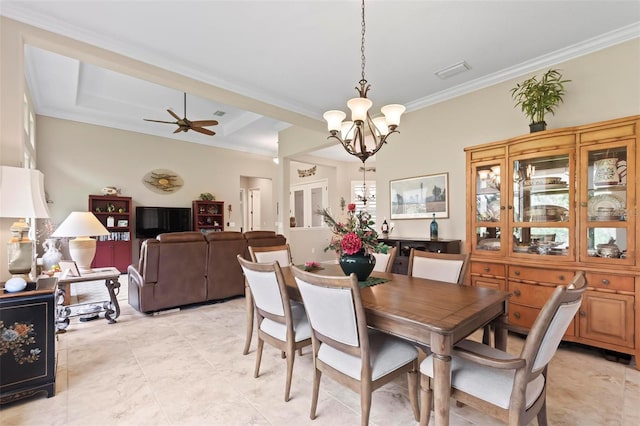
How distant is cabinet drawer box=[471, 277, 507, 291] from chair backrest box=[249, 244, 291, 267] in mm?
2023

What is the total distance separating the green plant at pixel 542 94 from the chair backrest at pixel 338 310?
9.32 ft

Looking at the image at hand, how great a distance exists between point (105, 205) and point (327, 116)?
5.96 metres

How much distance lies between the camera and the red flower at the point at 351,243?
6.90 ft

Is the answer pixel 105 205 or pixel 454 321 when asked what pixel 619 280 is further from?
A: pixel 105 205

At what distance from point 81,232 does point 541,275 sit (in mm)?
4750

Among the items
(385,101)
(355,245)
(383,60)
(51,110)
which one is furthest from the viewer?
(51,110)

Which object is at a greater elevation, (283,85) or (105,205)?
(283,85)

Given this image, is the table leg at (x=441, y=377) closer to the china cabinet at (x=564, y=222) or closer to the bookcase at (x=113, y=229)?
the china cabinet at (x=564, y=222)

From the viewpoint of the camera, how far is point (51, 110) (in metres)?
5.71

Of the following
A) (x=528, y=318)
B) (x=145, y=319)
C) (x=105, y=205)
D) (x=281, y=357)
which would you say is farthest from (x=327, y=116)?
(x=105, y=205)

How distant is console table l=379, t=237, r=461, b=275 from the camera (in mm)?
3613

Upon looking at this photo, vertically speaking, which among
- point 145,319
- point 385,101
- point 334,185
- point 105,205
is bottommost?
point 145,319

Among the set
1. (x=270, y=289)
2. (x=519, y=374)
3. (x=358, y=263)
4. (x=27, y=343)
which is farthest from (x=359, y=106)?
(x=27, y=343)

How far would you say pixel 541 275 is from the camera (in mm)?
2822
